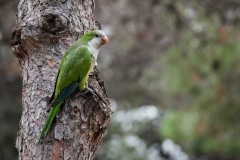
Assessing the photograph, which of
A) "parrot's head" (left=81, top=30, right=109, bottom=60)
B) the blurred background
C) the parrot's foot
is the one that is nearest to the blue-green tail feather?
the parrot's foot

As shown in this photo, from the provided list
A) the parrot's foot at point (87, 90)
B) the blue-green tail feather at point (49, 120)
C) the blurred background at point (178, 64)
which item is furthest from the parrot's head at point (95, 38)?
the blurred background at point (178, 64)

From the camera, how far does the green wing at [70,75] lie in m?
2.87

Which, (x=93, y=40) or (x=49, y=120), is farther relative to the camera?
(x=93, y=40)

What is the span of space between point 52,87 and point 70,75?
113 millimetres

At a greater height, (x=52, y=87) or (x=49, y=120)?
(x=52, y=87)

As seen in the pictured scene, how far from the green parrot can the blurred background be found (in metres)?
3.91

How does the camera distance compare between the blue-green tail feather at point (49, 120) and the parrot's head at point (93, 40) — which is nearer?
the blue-green tail feather at point (49, 120)

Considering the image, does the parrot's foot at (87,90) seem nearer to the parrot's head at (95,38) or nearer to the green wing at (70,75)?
the green wing at (70,75)

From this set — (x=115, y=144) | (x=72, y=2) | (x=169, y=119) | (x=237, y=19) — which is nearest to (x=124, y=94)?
(x=115, y=144)

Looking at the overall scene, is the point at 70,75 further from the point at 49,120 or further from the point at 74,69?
the point at 49,120

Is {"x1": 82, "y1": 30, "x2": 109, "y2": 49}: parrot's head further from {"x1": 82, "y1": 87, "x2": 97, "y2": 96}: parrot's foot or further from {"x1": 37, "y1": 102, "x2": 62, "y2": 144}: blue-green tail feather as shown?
{"x1": 37, "y1": 102, "x2": 62, "y2": 144}: blue-green tail feather

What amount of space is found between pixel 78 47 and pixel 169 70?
5048mm

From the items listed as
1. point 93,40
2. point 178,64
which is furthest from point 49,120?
point 178,64

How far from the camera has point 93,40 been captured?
314cm
